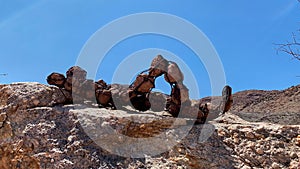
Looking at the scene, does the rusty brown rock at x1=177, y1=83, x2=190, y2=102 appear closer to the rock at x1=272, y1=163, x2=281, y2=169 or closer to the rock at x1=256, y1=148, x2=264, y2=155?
the rock at x1=256, y1=148, x2=264, y2=155

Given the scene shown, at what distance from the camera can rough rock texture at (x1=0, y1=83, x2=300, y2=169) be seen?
11.9 ft

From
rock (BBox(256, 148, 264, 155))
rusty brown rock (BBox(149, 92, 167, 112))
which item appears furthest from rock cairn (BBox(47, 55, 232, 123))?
rock (BBox(256, 148, 264, 155))

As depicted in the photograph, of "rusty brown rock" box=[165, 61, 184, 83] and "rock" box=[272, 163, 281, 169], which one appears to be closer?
Answer: "rock" box=[272, 163, 281, 169]

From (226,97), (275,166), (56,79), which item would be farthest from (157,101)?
(275,166)

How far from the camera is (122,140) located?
3.71m

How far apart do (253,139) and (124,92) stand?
65.3 inches

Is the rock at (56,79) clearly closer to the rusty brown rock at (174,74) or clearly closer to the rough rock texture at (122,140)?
the rough rock texture at (122,140)

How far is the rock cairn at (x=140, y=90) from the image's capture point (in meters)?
4.31

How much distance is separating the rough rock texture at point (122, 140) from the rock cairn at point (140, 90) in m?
0.21

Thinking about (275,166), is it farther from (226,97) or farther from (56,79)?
(56,79)

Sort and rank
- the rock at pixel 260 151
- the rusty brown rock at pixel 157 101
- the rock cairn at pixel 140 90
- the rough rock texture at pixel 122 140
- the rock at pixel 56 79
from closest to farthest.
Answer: the rough rock texture at pixel 122 140
the rock at pixel 260 151
the rock cairn at pixel 140 90
the rock at pixel 56 79
the rusty brown rock at pixel 157 101

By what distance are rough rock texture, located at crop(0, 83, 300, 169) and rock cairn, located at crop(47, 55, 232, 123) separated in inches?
8.1

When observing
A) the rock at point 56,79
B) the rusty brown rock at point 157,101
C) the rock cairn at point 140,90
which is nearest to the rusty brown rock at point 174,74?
the rock cairn at point 140,90

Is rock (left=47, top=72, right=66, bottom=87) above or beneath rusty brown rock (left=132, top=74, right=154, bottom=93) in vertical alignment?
above
